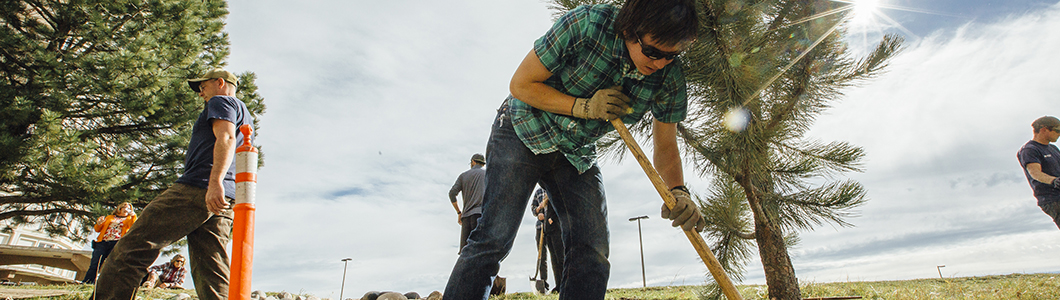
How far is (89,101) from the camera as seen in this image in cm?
684

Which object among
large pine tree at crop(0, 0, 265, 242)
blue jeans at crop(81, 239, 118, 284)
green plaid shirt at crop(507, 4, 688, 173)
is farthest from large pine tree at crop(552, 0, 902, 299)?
large pine tree at crop(0, 0, 265, 242)

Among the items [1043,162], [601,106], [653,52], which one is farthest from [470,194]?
Answer: [1043,162]

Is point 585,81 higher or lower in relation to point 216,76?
lower

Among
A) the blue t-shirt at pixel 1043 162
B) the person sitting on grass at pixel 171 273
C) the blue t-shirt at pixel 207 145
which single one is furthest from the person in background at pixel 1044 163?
the person sitting on grass at pixel 171 273

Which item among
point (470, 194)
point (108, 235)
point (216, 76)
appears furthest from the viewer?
point (108, 235)

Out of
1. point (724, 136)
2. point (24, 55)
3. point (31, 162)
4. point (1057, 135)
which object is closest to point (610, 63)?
point (724, 136)

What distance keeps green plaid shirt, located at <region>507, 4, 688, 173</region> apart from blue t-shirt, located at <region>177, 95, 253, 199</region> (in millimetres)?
1273

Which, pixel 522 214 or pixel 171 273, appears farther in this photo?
pixel 171 273

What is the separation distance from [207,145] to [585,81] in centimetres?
168

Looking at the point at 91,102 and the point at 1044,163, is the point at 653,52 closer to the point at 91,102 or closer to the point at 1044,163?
the point at 1044,163

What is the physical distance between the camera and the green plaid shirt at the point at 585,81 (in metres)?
1.31

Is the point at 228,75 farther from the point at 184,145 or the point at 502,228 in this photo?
the point at 184,145

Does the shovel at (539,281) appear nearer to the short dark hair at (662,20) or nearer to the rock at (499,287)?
the rock at (499,287)

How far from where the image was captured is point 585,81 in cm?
140
